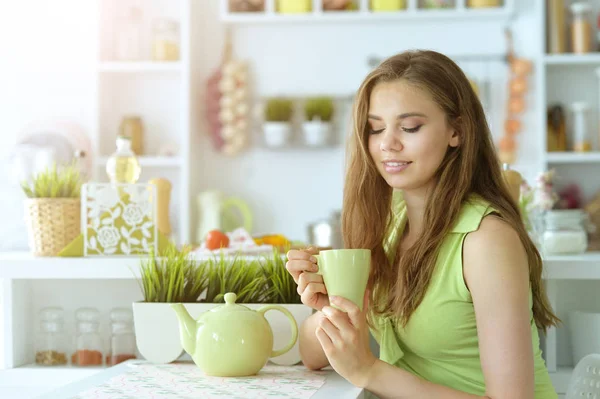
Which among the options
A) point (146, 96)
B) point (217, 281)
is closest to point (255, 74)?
point (146, 96)

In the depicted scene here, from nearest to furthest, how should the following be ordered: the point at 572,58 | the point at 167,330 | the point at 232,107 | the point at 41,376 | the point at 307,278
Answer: the point at 307,278
the point at 167,330
the point at 41,376
the point at 572,58
the point at 232,107

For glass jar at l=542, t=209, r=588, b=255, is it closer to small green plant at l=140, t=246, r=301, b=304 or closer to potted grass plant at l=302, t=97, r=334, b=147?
small green plant at l=140, t=246, r=301, b=304

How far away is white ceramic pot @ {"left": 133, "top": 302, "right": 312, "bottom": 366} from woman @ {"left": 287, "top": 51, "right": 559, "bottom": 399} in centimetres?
4

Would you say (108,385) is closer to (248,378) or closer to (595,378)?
(248,378)

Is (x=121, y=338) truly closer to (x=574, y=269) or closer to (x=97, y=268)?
(x=97, y=268)

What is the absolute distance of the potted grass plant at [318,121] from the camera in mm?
3531

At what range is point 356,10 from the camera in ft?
11.6

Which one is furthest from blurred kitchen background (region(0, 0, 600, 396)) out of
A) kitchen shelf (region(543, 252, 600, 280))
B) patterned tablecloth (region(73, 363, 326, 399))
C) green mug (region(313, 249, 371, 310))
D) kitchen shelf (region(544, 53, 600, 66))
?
green mug (region(313, 249, 371, 310))

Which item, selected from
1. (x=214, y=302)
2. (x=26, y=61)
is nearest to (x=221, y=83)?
(x=26, y=61)

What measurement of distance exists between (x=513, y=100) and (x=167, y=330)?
2.48m

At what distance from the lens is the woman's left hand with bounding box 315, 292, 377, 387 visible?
44.9 inches

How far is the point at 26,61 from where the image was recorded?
3.73 m

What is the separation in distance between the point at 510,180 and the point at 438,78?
2.01ft

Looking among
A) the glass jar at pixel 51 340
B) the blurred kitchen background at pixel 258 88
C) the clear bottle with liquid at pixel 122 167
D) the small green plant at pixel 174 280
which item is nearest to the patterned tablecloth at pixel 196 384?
the small green plant at pixel 174 280
